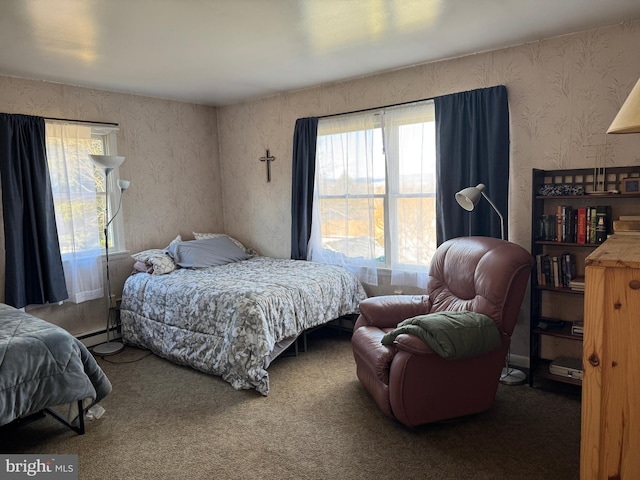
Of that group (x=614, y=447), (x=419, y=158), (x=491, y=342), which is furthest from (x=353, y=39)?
(x=614, y=447)

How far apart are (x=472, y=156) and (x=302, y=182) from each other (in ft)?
5.56

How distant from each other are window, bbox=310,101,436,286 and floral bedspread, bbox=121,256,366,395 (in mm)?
338

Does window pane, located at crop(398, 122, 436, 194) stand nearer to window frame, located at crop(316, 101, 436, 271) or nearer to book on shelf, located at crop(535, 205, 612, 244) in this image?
→ window frame, located at crop(316, 101, 436, 271)

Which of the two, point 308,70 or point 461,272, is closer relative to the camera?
point 461,272

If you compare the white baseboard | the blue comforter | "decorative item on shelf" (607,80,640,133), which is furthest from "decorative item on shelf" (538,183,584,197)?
the white baseboard

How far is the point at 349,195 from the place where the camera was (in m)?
4.19

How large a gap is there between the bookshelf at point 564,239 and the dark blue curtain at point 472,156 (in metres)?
0.32

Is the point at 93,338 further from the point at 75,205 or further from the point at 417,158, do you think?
the point at 417,158

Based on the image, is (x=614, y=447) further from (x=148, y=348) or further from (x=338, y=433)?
(x=148, y=348)

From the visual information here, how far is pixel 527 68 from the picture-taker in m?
3.19

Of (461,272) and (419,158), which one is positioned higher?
(419,158)

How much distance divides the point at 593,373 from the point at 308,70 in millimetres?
3147

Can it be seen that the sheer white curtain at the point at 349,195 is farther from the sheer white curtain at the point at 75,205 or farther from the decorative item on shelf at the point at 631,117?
the decorative item on shelf at the point at 631,117

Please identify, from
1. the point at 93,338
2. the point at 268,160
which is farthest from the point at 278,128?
the point at 93,338
